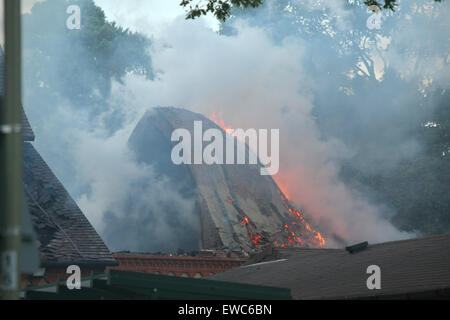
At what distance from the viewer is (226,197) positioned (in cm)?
3081

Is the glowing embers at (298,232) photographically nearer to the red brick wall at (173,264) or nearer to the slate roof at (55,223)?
the red brick wall at (173,264)

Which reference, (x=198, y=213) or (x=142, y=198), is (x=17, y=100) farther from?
(x=142, y=198)

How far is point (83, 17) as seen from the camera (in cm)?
5097

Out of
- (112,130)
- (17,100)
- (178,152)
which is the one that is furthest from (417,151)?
(17,100)

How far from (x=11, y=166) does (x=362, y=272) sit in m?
9.82

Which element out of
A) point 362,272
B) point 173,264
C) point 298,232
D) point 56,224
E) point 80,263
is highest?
point 298,232

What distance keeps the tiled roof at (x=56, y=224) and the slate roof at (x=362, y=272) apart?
3714 mm

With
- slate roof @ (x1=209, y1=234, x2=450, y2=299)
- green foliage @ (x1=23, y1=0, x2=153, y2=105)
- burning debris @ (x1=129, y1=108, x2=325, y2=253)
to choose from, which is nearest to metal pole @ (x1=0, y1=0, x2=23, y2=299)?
slate roof @ (x1=209, y1=234, x2=450, y2=299)

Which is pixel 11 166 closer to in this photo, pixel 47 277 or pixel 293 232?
pixel 47 277

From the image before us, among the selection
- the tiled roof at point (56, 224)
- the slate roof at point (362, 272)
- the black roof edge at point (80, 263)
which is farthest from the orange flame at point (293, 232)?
the black roof edge at point (80, 263)

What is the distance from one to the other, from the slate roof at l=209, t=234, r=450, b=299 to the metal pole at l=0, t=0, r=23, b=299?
7.58 metres

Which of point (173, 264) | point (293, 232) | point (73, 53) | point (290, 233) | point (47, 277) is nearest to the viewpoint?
point (47, 277)

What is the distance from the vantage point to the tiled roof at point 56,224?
618 inches

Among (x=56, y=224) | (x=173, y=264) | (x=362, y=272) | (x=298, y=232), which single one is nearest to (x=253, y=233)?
(x=298, y=232)
